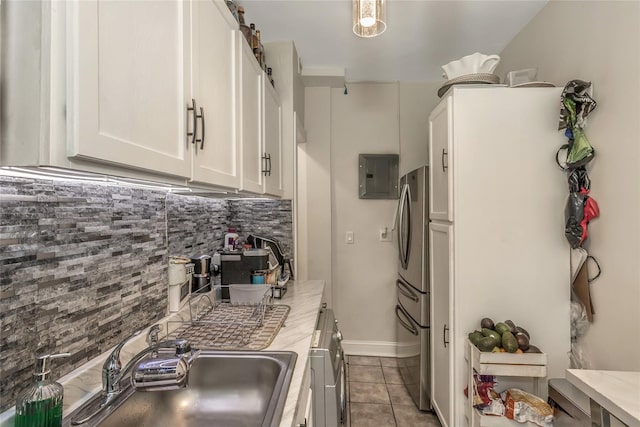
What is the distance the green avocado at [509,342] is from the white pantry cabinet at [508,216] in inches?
6.4

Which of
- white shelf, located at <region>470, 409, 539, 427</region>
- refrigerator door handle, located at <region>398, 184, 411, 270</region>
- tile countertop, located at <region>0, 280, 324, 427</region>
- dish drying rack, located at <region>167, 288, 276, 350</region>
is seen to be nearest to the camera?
tile countertop, located at <region>0, 280, 324, 427</region>

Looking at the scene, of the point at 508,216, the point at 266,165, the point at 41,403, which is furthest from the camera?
the point at 266,165

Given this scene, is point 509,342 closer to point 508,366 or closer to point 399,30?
point 508,366

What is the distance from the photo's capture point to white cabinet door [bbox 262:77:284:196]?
1.91 m

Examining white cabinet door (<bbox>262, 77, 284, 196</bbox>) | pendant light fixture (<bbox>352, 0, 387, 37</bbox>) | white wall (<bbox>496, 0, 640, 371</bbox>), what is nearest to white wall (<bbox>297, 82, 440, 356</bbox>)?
white cabinet door (<bbox>262, 77, 284, 196</bbox>)

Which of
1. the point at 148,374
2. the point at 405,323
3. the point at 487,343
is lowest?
the point at 405,323

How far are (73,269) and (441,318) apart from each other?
181 cm

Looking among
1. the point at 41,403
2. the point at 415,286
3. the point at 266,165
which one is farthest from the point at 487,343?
the point at 41,403

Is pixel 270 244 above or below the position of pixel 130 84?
below

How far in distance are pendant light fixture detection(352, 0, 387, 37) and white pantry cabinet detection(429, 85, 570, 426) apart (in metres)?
0.58

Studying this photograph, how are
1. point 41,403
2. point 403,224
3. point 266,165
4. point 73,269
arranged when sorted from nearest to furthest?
point 41,403
point 73,269
point 266,165
point 403,224

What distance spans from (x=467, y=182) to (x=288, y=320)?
1141 millimetres

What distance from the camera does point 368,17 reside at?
140cm

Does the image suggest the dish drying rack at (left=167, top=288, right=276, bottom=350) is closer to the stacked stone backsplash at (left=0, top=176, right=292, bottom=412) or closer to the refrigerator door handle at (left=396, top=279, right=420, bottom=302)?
the stacked stone backsplash at (left=0, top=176, right=292, bottom=412)
